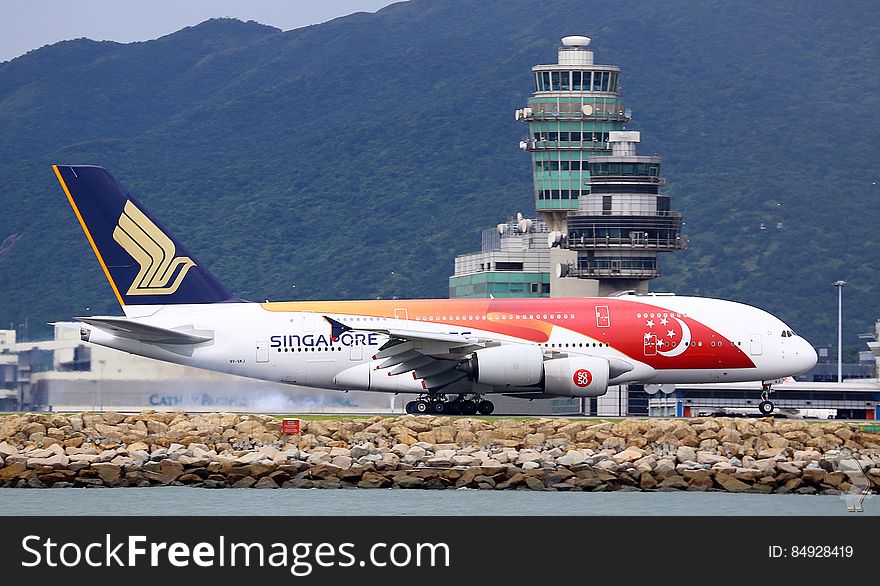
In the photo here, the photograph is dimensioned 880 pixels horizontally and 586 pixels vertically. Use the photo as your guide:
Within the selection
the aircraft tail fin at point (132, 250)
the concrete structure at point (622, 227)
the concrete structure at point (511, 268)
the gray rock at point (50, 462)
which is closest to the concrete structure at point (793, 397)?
the concrete structure at point (622, 227)

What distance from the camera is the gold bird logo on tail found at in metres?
56.2

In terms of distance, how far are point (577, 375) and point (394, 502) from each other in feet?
45.7

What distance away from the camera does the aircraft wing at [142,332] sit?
53.1 metres

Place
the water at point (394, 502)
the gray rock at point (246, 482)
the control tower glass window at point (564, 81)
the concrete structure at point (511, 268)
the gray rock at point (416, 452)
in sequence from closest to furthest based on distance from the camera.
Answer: the water at point (394, 502) < the gray rock at point (246, 482) < the gray rock at point (416, 452) < the control tower glass window at point (564, 81) < the concrete structure at point (511, 268)

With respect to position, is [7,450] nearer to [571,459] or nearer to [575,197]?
[571,459]

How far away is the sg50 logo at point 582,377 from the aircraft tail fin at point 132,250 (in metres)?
12.3

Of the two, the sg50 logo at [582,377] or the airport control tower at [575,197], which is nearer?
the sg50 logo at [582,377]

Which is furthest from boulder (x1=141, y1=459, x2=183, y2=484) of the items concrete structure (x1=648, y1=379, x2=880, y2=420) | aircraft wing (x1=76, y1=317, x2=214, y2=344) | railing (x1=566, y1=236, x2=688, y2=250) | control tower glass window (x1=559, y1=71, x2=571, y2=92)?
control tower glass window (x1=559, y1=71, x2=571, y2=92)

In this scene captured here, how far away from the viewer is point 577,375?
173 ft

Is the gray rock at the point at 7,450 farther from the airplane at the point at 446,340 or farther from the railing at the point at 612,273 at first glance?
the railing at the point at 612,273

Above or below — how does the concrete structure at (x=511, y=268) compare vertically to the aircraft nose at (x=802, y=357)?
above

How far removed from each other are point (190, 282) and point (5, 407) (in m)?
8.02

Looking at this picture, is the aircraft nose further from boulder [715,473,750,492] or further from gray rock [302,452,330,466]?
gray rock [302,452,330,466]

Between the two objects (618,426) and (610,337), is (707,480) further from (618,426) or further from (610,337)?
(610,337)
